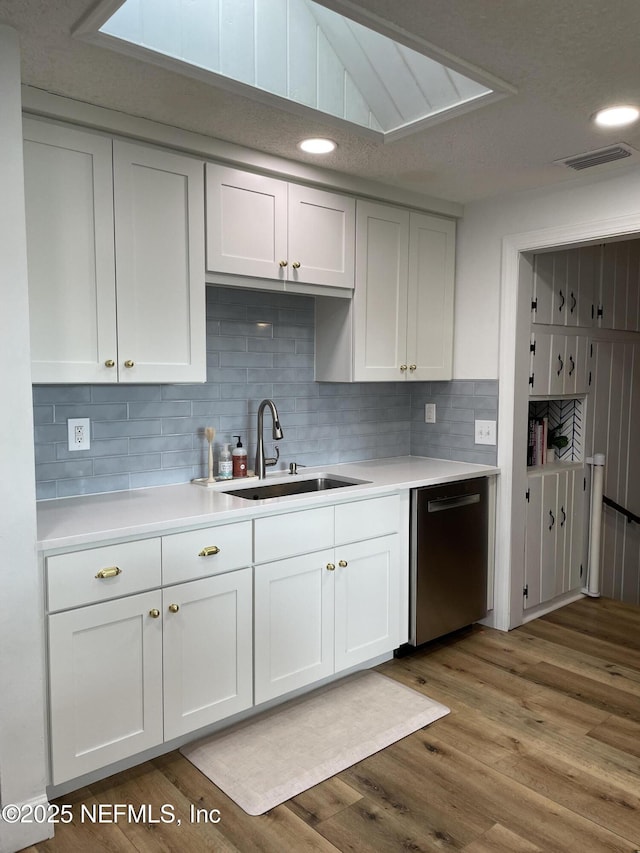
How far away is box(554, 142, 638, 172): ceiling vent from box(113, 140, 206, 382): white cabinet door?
163 cm

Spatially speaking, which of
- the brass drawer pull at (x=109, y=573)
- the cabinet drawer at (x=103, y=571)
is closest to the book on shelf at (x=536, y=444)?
the cabinet drawer at (x=103, y=571)

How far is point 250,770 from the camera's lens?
2.29 meters

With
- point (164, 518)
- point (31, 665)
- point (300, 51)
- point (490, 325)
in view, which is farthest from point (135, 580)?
point (490, 325)

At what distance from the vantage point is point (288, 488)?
3.21 meters

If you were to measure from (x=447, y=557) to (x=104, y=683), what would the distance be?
5.89ft

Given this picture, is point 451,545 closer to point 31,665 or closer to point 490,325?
point 490,325

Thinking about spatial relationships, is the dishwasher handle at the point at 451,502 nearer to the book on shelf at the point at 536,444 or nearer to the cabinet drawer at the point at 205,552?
the book on shelf at the point at 536,444

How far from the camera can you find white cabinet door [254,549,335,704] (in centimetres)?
256

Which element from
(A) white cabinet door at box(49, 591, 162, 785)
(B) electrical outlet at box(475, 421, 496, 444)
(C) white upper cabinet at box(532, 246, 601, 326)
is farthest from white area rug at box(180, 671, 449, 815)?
(C) white upper cabinet at box(532, 246, 601, 326)

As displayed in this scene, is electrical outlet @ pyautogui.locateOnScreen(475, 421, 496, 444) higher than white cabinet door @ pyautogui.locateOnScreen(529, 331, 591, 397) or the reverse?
the reverse

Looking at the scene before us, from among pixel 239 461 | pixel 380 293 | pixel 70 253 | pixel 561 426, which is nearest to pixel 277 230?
pixel 380 293

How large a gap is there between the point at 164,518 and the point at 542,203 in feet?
8.12

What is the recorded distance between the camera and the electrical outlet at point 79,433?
8.51 feet

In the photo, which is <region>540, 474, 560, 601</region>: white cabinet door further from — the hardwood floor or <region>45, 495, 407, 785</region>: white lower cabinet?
<region>45, 495, 407, 785</region>: white lower cabinet
